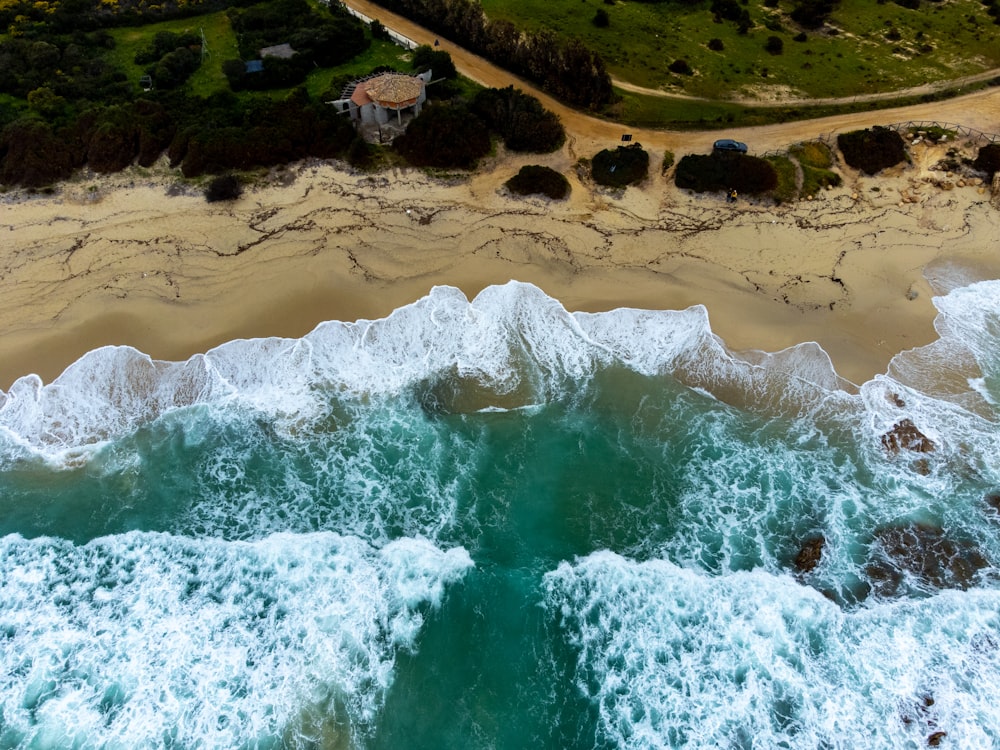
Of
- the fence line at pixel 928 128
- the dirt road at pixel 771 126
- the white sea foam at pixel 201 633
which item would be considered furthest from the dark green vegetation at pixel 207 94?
the white sea foam at pixel 201 633

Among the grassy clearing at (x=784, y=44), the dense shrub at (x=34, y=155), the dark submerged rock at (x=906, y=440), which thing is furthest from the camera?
the grassy clearing at (x=784, y=44)

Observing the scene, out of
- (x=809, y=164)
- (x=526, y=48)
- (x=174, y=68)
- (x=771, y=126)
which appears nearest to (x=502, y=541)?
(x=809, y=164)

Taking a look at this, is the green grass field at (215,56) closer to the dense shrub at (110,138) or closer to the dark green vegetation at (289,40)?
the dark green vegetation at (289,40)

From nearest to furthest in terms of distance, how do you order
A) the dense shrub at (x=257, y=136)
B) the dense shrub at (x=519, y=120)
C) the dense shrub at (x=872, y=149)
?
the dense shrub at (x=872, y=149) < the dense shrub at (x=257, y=136) < the dense shrub at (x=519, y=120)

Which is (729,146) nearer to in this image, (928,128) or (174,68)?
(928,128)

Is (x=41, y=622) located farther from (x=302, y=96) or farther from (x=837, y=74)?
(x=837, y=74)

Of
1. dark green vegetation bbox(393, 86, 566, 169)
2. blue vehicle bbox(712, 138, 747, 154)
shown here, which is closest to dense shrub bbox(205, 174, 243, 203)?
dark green vegetation bbox(393, 86, 566, 169)

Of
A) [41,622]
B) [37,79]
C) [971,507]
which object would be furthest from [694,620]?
[37,79]
